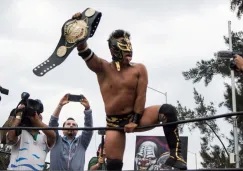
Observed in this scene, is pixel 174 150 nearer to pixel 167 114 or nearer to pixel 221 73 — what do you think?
pixel 167 114

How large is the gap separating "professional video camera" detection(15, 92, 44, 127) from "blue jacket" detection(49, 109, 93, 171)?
27 cm

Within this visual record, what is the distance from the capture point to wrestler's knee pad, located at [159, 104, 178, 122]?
4.15 meters

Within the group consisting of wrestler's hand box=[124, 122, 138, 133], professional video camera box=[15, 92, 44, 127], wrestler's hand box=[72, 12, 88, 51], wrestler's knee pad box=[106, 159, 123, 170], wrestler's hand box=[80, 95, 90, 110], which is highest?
wrestler's hand box=[72, 12, 88, 51]

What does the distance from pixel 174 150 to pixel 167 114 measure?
0.30 m

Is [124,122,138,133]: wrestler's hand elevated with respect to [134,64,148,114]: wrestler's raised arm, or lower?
lower

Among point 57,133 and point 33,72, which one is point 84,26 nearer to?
point 33,72

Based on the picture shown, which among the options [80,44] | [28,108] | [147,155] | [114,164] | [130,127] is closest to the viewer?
[130,127]

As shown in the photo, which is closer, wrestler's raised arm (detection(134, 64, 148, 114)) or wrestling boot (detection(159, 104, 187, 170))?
wrestling boot (detection(159, 104, 187, 170))

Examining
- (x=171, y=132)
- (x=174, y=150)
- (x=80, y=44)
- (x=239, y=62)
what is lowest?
(x=174, y=150)

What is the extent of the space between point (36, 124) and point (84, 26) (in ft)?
3.87

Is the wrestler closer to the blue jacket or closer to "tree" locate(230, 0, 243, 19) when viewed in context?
the blue jacket

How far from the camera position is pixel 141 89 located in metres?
4.37

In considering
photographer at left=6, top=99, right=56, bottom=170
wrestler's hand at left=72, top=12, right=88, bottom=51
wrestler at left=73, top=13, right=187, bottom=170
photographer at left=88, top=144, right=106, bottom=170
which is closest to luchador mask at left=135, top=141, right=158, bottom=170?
photographer at left=88, top=144, right=106, bottom=170

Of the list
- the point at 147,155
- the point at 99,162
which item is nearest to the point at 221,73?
the point at 147,155
